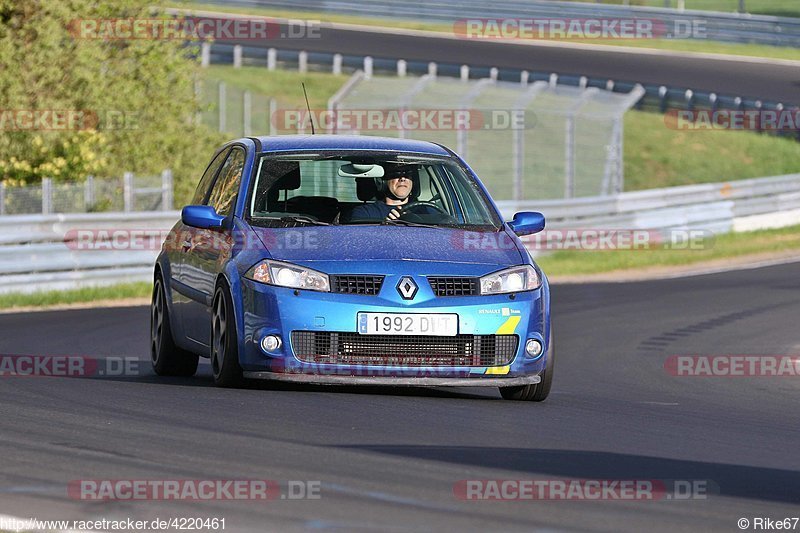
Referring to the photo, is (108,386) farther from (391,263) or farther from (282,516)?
(282,516)

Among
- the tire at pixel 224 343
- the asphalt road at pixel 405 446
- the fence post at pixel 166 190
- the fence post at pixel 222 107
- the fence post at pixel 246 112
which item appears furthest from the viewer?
the fence post at pixel 222 107

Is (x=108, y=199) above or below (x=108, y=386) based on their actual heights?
below

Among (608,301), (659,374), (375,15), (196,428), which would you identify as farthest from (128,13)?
(375,15)

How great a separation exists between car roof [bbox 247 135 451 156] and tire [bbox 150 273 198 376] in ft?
4.58

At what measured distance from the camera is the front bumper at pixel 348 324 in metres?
9.66

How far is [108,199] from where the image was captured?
23203 mm

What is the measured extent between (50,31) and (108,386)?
17036 mm

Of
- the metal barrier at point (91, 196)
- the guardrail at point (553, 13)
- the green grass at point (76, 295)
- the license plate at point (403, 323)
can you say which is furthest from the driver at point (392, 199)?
the guardrail at point (553, 13)

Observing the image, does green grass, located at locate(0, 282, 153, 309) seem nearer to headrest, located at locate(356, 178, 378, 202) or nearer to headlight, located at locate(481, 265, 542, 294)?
headrest, located at locate(356, 178, 378, 202)

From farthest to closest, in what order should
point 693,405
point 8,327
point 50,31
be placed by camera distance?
point 50,31 → point 8,327 → point 693,405

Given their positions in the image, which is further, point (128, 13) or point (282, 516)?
point (128, 13)

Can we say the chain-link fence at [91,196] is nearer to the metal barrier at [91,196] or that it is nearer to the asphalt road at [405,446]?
the metal barrier at [91,196]

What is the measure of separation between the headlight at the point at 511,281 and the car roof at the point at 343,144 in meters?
1.43

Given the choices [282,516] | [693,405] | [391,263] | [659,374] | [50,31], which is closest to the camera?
[282,516]
